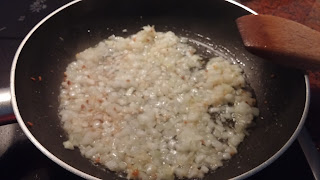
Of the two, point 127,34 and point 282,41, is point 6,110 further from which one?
point 282,41

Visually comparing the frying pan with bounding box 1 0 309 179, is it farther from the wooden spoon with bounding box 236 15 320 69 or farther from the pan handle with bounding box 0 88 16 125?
the wooden spoon with bounding box 236 15 320 69

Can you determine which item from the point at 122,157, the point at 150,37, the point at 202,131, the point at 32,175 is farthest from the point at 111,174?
the point at 150,37

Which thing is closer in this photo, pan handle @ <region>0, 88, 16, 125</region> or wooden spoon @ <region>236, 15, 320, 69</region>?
pan handle @ <region>0, 88, 16, 125</region>

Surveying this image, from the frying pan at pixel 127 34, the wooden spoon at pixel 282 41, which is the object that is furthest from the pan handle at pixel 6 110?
the wooden spoon at pixel 282 41

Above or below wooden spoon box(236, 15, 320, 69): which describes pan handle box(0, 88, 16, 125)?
below

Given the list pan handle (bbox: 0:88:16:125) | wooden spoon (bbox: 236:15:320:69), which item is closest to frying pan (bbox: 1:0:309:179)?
pan handle (bbox: 0:88:16:125)

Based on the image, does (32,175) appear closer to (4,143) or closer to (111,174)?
(4,143)
